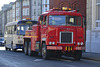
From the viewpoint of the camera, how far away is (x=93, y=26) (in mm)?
26672

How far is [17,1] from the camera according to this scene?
10300cm

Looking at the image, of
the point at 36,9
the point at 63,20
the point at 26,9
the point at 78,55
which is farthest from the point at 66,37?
the point at 26,9

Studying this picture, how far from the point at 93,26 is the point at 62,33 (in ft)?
27.2

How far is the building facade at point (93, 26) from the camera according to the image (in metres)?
Answer: 26.1

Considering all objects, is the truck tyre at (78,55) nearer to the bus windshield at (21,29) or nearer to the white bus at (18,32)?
the white bus at (18,32)

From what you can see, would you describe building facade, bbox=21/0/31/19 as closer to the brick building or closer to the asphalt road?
the brick building

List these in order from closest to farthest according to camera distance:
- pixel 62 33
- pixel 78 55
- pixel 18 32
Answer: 1. pixel 62 33
2. pixel 78 55
3. pixel 18 32

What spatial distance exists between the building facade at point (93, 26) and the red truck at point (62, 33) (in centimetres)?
666

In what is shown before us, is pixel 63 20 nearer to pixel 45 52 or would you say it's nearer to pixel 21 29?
pixel 45 52

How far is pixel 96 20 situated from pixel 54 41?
338 inches

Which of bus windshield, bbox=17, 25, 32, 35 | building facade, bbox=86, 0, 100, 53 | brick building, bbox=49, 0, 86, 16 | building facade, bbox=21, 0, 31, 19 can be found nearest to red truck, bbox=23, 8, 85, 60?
building facade, bbox=86, 0, 100, 53

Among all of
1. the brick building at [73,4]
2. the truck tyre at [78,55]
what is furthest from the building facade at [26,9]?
the truck tyre at [78,55]

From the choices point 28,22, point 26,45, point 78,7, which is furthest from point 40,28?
point 78,7

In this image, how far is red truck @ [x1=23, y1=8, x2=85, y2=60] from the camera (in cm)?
1892
